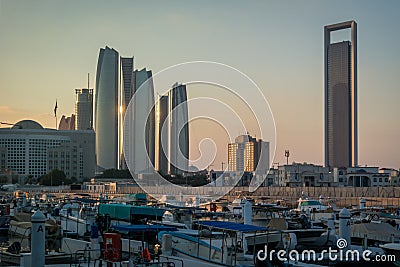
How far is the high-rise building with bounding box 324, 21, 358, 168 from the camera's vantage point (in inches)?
6762

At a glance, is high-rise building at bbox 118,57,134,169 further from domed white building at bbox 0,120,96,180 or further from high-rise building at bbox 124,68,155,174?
domed white building at bbox 0,120,96,180

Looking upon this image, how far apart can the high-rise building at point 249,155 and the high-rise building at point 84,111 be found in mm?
112635

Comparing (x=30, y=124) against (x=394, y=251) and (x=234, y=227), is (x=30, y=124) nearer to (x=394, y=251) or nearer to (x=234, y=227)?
(x=234, y=227)

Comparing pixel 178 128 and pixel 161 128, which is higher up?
pixel 161 128

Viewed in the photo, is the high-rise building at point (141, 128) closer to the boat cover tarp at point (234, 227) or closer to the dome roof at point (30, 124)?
the dome roof at point (30, 124)

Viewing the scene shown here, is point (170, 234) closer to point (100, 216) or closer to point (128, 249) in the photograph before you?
point (128, 249)

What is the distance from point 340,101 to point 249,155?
10914 centimetres

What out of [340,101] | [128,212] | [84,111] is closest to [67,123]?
[84,111]

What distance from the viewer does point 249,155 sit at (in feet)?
256

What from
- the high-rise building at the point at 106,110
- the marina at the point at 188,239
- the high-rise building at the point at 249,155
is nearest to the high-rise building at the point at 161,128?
the high-rise building at the point at 249,155

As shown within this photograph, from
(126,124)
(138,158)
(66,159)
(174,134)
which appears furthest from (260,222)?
(126,124)

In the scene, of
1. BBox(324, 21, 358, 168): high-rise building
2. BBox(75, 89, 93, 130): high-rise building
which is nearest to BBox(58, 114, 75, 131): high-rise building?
BBox(75, 89, 93, 130): high-rise building

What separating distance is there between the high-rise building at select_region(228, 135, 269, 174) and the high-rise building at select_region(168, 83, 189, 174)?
5660 millimetres

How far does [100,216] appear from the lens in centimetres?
2333
